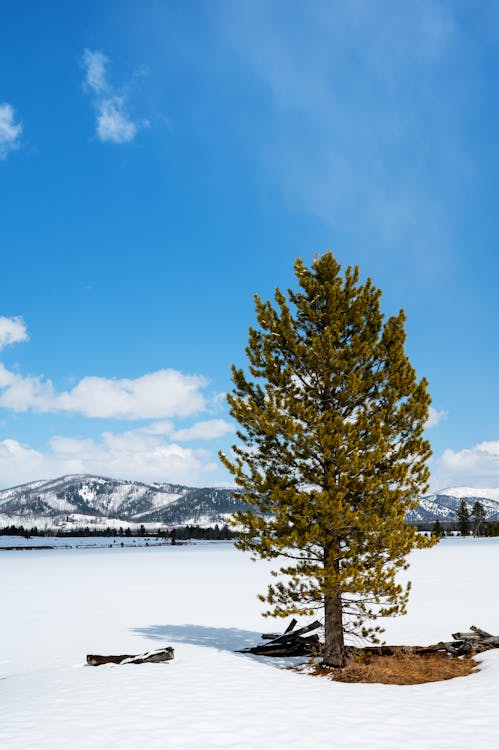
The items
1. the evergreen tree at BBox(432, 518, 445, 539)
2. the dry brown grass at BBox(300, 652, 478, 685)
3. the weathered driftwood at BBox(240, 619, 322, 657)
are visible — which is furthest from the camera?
the weathered driftwood at BBox(240, 619, 322, 657)

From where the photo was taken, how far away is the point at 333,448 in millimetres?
15250

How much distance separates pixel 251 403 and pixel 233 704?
7232mm

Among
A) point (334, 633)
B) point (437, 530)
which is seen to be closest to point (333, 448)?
point (334, 633)

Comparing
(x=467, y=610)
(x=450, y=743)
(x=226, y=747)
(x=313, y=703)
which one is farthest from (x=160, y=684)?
(x=467, y=610)

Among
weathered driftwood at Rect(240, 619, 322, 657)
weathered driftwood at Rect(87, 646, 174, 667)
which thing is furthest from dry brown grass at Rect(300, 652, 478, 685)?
weathered driftwood at Rect(87, 646, 174, 667)

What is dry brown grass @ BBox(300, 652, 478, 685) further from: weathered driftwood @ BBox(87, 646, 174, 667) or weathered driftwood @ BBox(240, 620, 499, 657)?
weathered driftwood @ BBox(87, 646, 174, 667)

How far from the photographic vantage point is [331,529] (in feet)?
50.0

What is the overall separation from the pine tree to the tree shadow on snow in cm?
268

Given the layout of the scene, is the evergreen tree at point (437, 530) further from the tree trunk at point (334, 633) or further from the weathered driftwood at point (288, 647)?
the weathered driftwood at point (288, 647)

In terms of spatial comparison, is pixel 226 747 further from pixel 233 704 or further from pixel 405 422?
pixel 405 422

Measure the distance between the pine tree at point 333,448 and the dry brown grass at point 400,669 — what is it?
2.01 ft

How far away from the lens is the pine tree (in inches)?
584

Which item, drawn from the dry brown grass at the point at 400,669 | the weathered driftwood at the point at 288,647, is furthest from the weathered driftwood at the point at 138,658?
the dry brown grass at the point at 400,669

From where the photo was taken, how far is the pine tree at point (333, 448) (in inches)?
584
